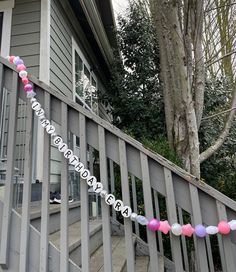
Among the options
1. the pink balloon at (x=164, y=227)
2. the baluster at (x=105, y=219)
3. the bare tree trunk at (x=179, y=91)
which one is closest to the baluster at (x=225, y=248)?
the pink balloon at (x=164, y=227)

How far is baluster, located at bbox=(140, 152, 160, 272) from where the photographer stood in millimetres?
1351

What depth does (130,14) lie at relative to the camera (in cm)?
707

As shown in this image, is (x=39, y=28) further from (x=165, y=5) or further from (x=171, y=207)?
(x=171, y=207)

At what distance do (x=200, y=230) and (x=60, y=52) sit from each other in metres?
3.70

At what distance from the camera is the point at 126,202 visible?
4.69 ft

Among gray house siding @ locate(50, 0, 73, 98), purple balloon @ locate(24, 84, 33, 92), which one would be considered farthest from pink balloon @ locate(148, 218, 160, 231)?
gray house siding @ locate(50, 0, 73, 98)

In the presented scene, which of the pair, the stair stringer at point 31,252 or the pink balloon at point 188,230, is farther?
the stair stringer at point 31,252

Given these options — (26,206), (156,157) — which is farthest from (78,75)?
(156,157)

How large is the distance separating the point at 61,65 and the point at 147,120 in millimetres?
2371

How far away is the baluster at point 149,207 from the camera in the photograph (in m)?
1.35

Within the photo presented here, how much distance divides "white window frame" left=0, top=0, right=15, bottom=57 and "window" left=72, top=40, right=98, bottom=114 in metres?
1.39

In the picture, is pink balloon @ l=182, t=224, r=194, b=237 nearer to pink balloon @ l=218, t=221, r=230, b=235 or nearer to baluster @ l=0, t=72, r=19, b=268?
pink balloon @ l=218, t=221, r=230, b=235

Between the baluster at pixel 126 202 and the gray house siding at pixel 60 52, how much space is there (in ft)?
8.48

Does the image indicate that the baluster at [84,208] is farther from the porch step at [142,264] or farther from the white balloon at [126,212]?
the porch step at [142,264]
